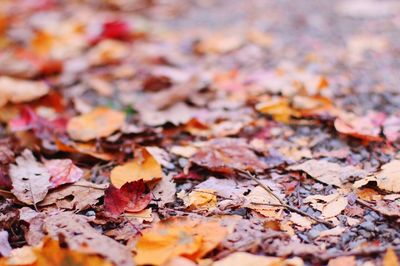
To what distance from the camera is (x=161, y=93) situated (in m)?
2.08

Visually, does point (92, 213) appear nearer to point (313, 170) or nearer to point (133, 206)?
point (133, 206)

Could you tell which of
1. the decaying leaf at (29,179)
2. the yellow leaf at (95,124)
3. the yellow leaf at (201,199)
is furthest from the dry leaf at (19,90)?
the yellow leaf at (201,199)

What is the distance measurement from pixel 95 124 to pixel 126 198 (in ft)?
1.76

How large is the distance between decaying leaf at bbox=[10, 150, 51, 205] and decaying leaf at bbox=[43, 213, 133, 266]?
140 mm

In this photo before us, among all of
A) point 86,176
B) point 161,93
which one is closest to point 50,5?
point 161,93

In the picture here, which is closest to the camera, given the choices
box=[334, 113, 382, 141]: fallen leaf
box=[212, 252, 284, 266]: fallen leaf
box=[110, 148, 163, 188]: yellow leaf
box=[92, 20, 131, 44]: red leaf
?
box=[212, 252, 284, 266]: fallen leaf

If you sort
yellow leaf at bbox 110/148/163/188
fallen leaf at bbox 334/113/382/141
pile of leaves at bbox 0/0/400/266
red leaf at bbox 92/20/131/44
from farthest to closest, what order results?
red leaf at bbox 92/20/131/44 → fallen leaf at bbox 334/113/382/141 → yellow leaf at bbox 110/148/163/188 → pile of leaves at bbox 0/0/400/266

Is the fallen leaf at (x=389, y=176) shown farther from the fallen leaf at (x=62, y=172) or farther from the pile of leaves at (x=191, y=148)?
the fallen leaf at (x=62, y=172)

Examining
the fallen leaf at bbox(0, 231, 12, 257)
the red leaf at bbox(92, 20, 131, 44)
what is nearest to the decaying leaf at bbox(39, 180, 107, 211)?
the fallen leaf at bbox(0, 231, 12, 257)

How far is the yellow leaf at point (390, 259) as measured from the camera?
1108mm

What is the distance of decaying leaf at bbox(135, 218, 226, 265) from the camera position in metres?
1.14

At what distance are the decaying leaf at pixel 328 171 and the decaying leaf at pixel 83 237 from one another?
621mm

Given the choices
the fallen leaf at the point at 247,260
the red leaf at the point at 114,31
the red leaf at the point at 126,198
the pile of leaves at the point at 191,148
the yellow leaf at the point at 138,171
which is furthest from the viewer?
the red leaf at the point at 114,31

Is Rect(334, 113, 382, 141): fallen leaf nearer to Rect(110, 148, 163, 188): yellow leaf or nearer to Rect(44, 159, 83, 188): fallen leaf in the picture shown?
Rect(110, 148, 163, 188): yellow leaf
